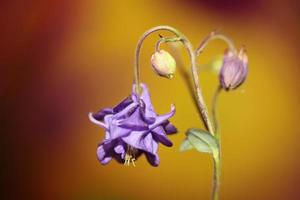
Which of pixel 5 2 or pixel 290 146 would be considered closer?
pixel 290 146

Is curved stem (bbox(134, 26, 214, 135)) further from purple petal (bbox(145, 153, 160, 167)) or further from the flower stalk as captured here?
purple petal (bbox(145, 153, 160, 167))

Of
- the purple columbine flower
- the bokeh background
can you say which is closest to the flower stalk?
the purple columbine flower

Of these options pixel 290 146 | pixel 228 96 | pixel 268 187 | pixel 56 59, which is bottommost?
pixel 268 187

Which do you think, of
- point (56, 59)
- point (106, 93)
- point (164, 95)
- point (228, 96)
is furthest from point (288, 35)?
point (56, 59)

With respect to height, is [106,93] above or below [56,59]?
below

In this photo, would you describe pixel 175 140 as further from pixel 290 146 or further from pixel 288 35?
pixel 288 35
